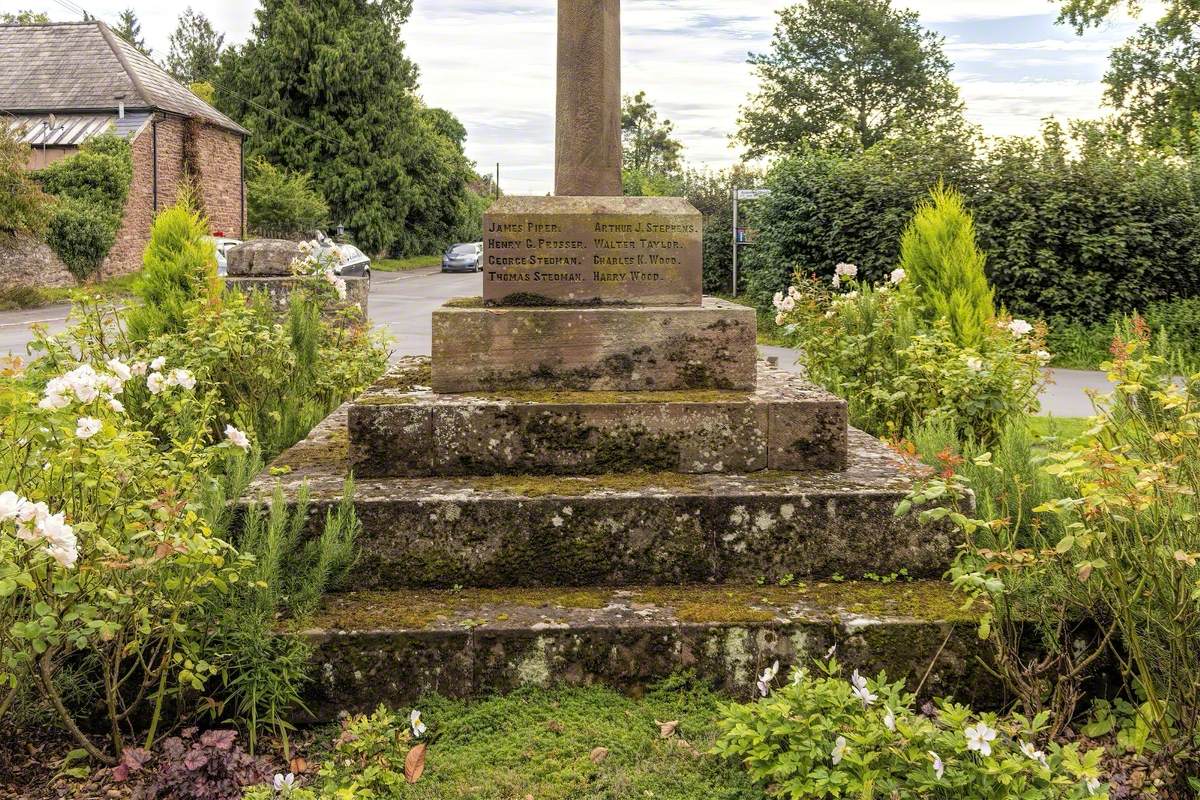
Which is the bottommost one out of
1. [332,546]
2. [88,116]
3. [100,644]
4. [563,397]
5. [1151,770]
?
[1151,770]

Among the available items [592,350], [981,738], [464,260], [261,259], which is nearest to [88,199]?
[464,260]

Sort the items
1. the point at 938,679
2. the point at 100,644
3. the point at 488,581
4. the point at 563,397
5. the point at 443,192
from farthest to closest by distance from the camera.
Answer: the point at 443,192 < the point at 563,397 < the point at 488,581 < the point at 938,679 < the point at 100,644

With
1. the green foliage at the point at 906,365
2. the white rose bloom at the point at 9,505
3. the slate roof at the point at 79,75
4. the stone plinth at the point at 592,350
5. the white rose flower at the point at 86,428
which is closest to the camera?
the white rose bloom at the point at 9,505

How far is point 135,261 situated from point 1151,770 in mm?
34461

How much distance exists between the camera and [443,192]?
5247 cm

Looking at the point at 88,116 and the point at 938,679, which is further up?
the point at 88,116

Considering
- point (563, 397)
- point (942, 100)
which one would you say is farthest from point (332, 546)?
point (942, 100)

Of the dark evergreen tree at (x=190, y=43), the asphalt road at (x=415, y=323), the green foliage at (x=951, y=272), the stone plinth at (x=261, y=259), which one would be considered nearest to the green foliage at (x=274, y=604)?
the asphalt road at (x=415, y=323)

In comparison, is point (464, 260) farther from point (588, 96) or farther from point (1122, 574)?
point (1122, 574)

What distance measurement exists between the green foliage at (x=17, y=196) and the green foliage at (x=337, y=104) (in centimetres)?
1976

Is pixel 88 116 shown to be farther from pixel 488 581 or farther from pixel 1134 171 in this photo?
pixel 488 581

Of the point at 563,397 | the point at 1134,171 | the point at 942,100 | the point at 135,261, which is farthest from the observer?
the point at 942,100

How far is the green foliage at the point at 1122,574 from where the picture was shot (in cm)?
324

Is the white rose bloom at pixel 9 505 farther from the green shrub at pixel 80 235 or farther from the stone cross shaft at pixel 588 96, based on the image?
the green shrub at pixel 80 235
